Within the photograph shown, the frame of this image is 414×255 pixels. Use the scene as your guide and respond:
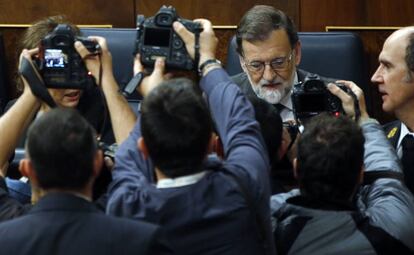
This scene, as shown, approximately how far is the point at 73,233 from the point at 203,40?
0.59 m

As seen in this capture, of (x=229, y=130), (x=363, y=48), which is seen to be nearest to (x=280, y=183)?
(x=229, y=130)

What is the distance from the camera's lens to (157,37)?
6.24 feet

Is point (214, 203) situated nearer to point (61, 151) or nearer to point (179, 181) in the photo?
point (179, 181)

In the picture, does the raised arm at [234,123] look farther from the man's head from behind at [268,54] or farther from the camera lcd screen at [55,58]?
the man's head from behind at [268,54]

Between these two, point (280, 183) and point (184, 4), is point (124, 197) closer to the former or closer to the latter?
point (280, 183)

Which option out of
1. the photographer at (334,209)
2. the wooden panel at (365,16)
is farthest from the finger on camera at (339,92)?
the wooden panel at (365,16)

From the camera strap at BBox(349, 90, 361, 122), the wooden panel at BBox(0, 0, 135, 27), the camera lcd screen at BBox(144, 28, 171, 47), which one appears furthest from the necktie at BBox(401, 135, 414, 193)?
the wooden panel at BBox(0, 0, 135, 27)

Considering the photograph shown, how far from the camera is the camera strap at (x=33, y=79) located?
6.63 ft

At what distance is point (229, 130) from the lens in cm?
170

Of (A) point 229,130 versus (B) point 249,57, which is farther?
(B) point 249,57

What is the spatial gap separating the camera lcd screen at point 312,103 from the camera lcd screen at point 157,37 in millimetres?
439

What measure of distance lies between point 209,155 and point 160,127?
169 millimetres

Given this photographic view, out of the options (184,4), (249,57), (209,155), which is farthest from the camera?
(184,4)

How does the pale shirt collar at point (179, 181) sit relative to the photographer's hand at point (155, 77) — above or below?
below
